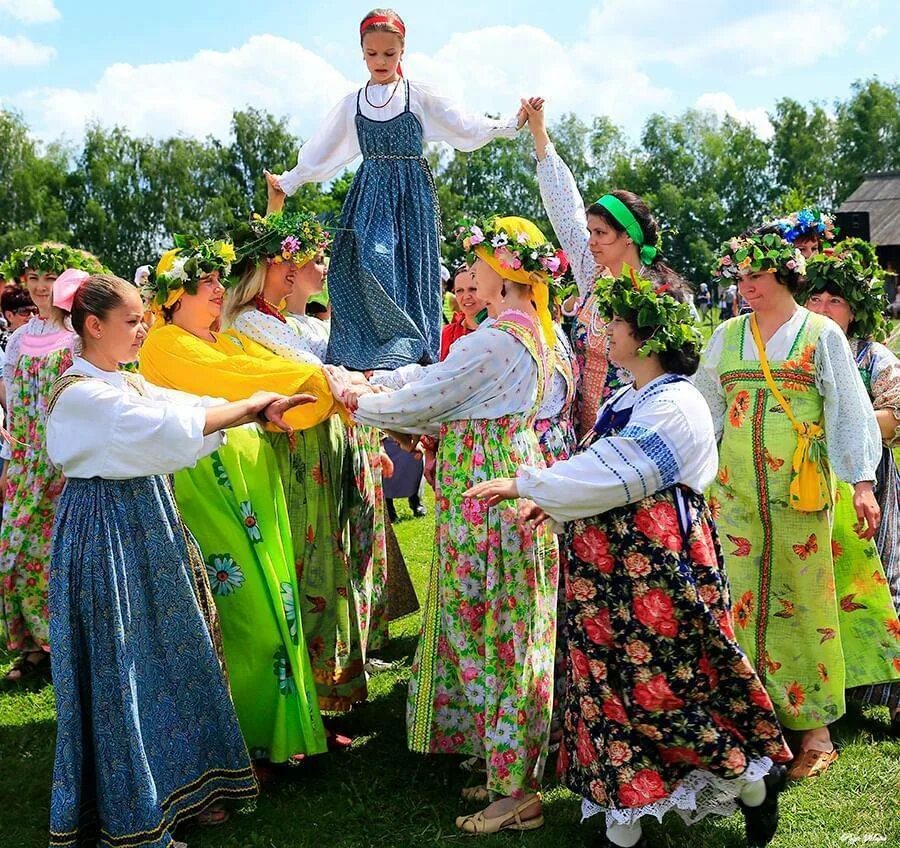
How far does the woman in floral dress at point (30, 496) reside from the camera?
18.3ft

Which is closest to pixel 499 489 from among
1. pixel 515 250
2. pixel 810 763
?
pixel 515 250

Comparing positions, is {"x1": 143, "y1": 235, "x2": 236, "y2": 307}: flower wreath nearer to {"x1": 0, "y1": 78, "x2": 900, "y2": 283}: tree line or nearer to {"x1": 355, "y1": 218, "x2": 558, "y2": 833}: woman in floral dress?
{"x1": 355, "y1": 218, "x2": 558, "y2": 833}: woman in floral dress

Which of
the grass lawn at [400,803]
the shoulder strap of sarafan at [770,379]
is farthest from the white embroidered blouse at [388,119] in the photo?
the grass lawn at [400,803]

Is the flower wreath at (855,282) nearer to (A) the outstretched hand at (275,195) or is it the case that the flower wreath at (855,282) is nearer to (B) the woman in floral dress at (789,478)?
(B) the woman in floral dress at (789,478)

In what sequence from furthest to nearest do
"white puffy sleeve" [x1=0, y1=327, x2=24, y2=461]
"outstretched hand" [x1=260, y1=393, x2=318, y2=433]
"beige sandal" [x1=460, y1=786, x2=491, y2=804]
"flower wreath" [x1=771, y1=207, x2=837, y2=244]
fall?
"white puffy sleeve" [x1=0, y1=327, x2=24, y2=461] < "flower wreath" [x1=771, y1=207, x2=837, y2=244] < "beige sandal" [x1=460, y1=786, x2=491, y2=804] < "outstretched hand" [x1=260, y1=393, x2=318, y2=433]

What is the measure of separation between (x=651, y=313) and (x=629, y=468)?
54cm

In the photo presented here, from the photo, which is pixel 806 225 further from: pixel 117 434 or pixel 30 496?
pixel 30 496

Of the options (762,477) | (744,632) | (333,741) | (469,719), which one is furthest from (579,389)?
(333,741)

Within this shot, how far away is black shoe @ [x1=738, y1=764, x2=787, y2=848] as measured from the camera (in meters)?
3.38

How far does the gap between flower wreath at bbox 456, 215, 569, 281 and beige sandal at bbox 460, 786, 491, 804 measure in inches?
80.2

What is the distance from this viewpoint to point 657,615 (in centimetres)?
329

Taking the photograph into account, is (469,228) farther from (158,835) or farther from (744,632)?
(158,835)

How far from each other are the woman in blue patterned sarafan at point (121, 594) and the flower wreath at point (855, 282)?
2.61 meters

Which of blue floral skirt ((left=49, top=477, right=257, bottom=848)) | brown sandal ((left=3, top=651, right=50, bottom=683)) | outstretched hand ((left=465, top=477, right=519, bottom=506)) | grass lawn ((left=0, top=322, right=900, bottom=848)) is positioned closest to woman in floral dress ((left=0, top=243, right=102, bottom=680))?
brown sandal ((left=3, top=651, right=50, bottom=683))
